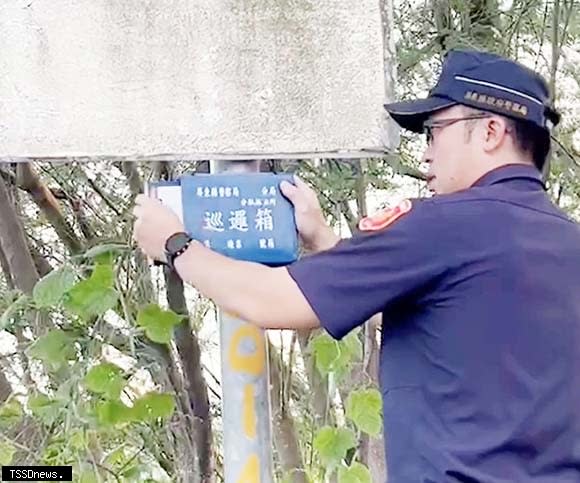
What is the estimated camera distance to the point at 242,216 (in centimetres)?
184

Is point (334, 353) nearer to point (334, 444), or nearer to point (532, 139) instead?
point (334, 444)

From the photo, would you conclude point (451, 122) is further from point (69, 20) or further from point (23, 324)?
point (23, 324)

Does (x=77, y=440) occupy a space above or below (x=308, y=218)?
below

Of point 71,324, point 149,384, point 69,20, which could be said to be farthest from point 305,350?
point 69,20

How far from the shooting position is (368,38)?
2014mm

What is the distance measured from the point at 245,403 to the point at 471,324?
0.52 metres

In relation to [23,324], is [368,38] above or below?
above

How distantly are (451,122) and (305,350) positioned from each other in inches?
49.3

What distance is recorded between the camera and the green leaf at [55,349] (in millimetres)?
2369

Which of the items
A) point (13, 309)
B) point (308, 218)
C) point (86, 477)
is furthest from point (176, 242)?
point (13, 309)

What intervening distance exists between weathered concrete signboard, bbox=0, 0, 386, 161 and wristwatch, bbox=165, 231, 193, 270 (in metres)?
0.31

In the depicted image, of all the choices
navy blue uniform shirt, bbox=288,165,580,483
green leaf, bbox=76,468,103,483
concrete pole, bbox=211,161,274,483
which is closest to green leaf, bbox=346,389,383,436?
concrete pole, bbox=211,161,274,483

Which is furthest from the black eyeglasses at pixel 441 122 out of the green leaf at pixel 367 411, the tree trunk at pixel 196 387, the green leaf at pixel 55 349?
the tree trunk at pixel 196 387

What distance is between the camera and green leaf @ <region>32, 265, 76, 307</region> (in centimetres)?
225
